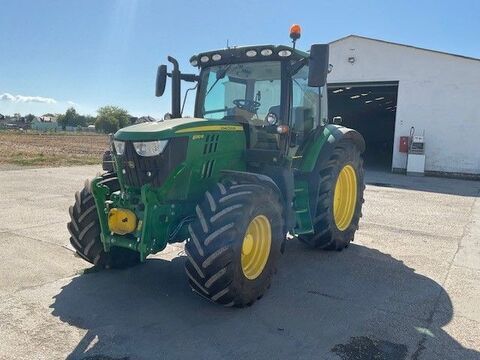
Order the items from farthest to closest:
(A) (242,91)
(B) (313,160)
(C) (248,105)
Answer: (B) (313,160)
(A) (242,91)
(C) (248,105)

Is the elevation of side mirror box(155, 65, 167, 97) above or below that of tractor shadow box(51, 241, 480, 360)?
above

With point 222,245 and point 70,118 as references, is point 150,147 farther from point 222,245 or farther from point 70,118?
point 70,118

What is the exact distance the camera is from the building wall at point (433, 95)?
625 inches

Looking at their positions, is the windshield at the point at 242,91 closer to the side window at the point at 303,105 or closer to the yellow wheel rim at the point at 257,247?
the side window at the point at 303,105

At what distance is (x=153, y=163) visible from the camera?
367 cm

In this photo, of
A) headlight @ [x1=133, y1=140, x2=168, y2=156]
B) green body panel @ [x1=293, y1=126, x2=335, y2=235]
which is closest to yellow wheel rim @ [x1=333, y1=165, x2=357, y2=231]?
green body panel @ [x1=293, y1=126, x2=335, y2=235]

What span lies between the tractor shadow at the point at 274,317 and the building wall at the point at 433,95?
518 inches

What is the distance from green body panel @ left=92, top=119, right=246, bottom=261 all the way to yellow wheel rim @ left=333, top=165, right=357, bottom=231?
2.26 meters

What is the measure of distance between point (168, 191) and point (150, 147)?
0.42 metres

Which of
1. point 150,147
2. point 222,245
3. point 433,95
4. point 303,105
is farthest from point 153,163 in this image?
point 433,95

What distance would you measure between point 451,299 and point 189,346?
2.70 meters

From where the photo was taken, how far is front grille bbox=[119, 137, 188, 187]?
Answer: 3666 millimetres

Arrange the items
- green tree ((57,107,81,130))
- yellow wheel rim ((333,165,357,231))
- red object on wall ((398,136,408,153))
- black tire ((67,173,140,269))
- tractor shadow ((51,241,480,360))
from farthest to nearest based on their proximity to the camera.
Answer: green tree ((57,107,81,130)) < red object on wall ((398,136,408,153)) < yellow wheel rim ((333,165,357,231)) < black tire ((67,173,140,269)) < tractor shadow ((51,241,480,360))

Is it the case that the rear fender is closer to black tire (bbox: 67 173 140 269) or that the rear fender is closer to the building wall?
black tire (bbox: 67 173 140 269)
